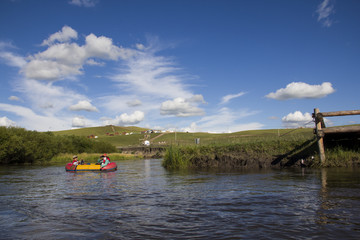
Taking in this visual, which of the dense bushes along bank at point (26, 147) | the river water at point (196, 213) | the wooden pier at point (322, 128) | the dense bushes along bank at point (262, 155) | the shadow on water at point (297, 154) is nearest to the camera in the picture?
the river water at point (196, 213)

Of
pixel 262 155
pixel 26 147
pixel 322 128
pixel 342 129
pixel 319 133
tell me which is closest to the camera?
pixel 342 129

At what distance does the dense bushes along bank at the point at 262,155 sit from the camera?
17.5 m

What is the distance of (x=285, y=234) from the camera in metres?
5.61

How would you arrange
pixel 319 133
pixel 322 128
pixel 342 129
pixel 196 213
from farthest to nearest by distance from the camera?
pixel 322 128 < pixel 319 133 < pixel 342 129 < pixel 196 213

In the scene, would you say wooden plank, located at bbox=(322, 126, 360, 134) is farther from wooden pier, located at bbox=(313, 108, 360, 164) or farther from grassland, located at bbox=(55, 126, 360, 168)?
grassland, located at bbox=(55, 126, 360, 168)

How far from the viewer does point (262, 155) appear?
65.6 feet

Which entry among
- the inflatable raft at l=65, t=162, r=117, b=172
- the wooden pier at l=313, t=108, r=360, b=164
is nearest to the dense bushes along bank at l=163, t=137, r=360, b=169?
the wooden pier at l=313, t=108, r=360, b=164

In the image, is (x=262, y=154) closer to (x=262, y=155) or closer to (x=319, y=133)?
(x=262, y=155)

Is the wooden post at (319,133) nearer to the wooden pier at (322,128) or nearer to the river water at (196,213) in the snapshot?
the wooden pier at (322,128)

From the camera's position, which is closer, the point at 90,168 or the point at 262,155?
the point at 262,155

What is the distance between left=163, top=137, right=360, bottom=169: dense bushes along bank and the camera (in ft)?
57.5

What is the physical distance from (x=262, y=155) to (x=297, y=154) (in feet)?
7.66

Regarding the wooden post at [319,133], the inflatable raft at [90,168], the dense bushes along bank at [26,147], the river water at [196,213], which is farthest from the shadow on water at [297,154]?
the dense bushes along bank at [26,147]

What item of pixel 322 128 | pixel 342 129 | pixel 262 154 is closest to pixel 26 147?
pixel 262 154
